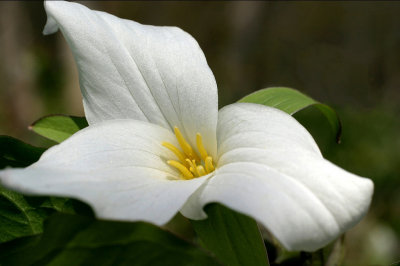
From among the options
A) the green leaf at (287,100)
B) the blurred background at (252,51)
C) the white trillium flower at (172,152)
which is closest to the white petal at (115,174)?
the white trillium flower at (172,152)

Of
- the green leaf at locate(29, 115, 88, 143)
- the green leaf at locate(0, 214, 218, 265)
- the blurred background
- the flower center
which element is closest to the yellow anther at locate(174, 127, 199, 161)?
the flower center

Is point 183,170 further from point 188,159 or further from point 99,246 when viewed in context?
point 99,246

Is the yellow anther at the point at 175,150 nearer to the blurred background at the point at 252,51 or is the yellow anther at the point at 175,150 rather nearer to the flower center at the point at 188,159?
the flower center at the point at 188,159

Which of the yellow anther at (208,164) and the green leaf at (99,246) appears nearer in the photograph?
the green leaf at (99,246)

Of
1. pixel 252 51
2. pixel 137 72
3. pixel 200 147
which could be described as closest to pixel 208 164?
pixel 200 147

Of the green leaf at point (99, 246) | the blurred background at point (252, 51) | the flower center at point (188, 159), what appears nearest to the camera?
the green leaf at point (99, 246)

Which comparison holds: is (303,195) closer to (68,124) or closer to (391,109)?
(68,124)
